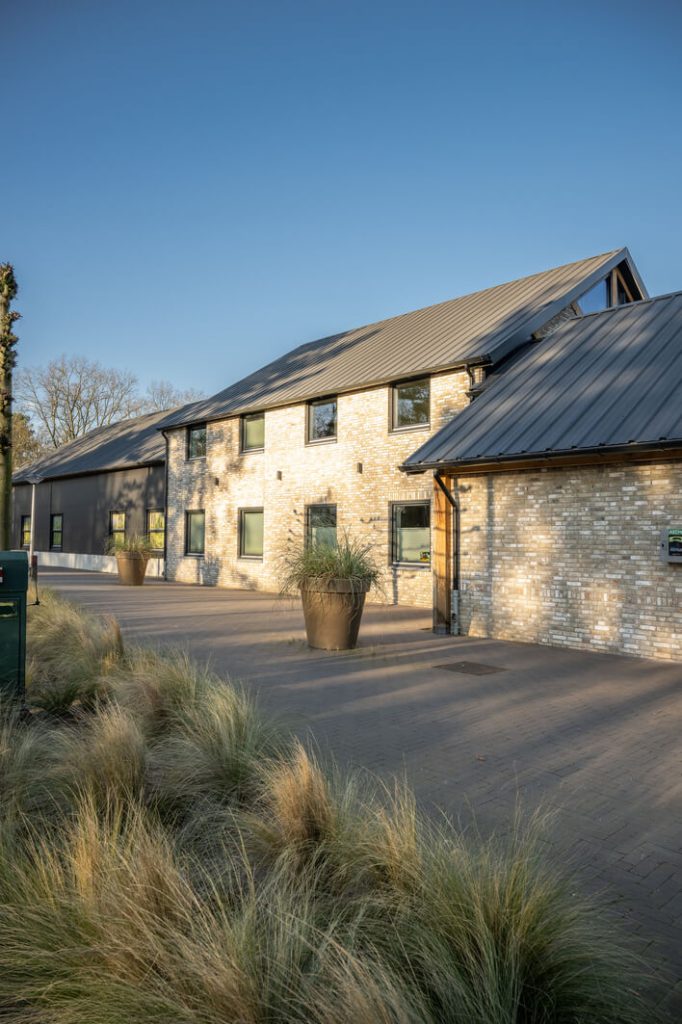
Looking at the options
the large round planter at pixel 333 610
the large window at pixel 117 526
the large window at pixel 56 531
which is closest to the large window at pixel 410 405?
the large round planter at pixel 333 610

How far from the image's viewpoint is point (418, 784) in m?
4.55

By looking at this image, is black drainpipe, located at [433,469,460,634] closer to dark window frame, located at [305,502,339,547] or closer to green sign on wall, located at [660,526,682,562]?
green sign on wall, located at [660,526,682,562]

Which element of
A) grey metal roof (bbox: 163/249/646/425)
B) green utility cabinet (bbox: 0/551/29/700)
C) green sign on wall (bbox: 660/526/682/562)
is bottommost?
green utility cabinet (bbox: 0/551/29/700)

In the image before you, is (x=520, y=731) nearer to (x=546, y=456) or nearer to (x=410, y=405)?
(x=546, y=456)

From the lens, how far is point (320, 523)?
17828 millimetres

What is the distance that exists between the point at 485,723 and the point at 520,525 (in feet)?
16.8

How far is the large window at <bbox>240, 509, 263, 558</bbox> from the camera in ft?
66.3

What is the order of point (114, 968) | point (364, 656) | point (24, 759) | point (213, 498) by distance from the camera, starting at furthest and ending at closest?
point (213, 498), point (364, 656), point (24, 759), point (114, 968)

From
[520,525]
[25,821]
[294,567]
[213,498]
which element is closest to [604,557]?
[520,525]

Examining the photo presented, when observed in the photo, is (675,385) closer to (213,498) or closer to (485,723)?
(485,723)

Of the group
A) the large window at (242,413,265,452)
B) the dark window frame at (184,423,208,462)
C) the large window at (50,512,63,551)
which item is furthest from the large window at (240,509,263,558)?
the large window at (50,512,63,551)

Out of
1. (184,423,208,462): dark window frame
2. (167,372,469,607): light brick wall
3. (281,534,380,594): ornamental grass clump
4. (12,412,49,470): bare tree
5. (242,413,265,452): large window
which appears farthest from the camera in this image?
(12,412,49,470): bare tree

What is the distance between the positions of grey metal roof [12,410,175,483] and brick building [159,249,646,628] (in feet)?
13.3

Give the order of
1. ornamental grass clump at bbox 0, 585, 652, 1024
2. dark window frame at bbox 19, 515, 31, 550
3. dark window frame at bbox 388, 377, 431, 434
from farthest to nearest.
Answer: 1. dark window frame at bbox 19, 515, 31, 550
2. dark window frame at bbox 388, 377, 431, 434
3. ornamental grass clump at bbox 0, 585, 652, 1024
